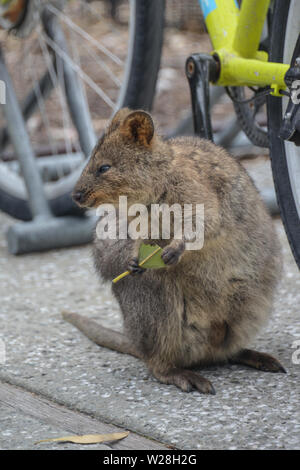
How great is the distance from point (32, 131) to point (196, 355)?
14.3 ft

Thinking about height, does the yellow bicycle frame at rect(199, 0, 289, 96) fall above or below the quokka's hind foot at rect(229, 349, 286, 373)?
above

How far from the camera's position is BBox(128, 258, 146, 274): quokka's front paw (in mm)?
2031

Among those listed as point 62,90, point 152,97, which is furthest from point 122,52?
point 152,97

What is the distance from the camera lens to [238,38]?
2455 mm

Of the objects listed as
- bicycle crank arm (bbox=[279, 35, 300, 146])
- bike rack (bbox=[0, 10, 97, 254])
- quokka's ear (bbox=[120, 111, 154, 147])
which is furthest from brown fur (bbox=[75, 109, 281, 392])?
bike rack (bbox=[0, 10, 97, 254])

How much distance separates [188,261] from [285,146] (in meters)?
0.41

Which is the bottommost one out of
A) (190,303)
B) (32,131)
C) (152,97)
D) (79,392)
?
(32,131)

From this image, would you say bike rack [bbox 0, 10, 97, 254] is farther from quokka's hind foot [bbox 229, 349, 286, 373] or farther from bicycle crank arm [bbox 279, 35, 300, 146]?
bicycle crank arm [bbox 279, 35, 300, 146]

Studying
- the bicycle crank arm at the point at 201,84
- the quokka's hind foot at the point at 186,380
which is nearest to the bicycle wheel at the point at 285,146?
the bicycle crank arm at the point at 201,84

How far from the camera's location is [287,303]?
280cm

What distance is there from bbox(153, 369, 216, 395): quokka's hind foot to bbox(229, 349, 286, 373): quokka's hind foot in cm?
16

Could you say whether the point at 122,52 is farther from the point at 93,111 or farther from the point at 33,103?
the point at 33,103

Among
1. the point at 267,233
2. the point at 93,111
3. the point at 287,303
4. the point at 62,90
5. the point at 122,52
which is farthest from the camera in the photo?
the point at 122,52

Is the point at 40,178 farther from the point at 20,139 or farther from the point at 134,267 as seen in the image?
the point at 134,267
